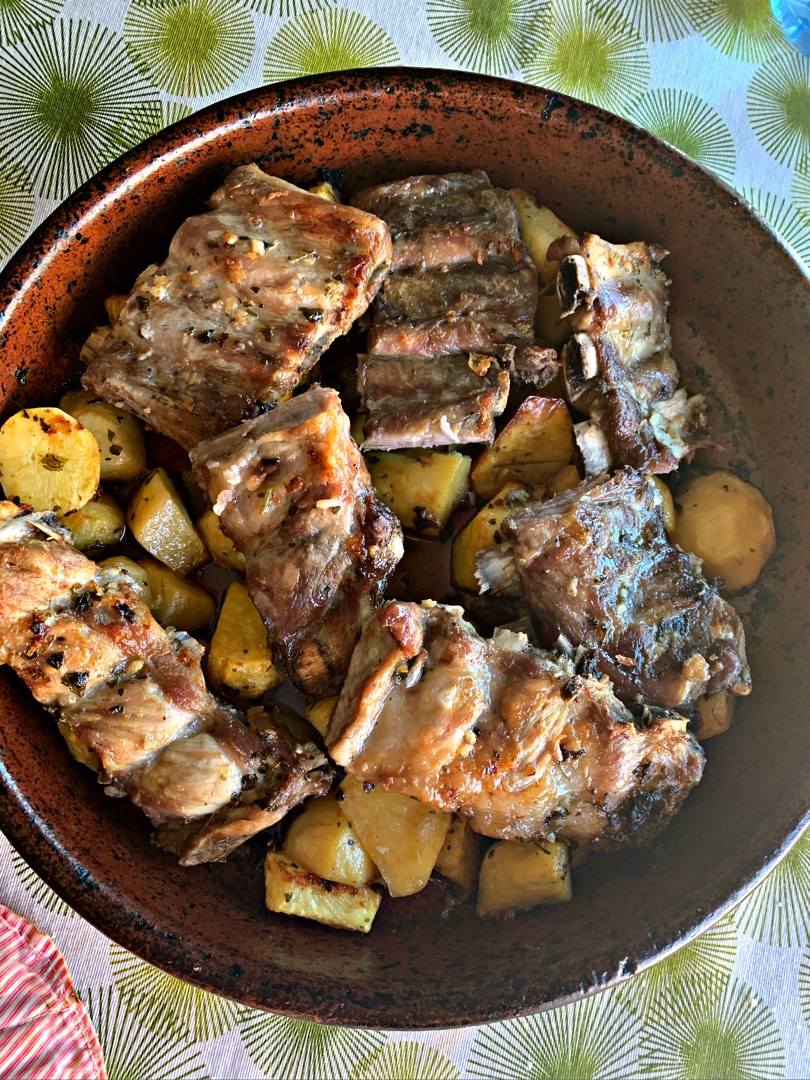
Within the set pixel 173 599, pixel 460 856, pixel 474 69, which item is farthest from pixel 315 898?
pixel 474 69

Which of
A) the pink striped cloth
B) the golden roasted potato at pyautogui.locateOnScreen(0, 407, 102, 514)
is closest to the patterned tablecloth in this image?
the pink striped cloth

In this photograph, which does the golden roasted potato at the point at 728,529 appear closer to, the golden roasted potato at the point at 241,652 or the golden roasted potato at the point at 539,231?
the golden roasted potato at the point at 539,231

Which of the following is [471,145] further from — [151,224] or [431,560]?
[431,560]

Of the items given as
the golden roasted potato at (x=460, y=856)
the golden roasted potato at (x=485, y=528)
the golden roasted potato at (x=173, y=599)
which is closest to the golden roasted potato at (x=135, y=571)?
the golden roasted potato at (x=173, y=599)

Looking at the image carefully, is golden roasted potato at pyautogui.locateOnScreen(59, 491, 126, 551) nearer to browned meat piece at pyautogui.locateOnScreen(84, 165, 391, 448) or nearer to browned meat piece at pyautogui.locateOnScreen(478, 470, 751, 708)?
browned meat piece at pyautogui.locateOnScreen(84, 165, 391, 448)

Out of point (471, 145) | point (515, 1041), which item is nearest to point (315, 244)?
point (471, 145)

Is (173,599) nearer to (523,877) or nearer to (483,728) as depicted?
(483,728)
